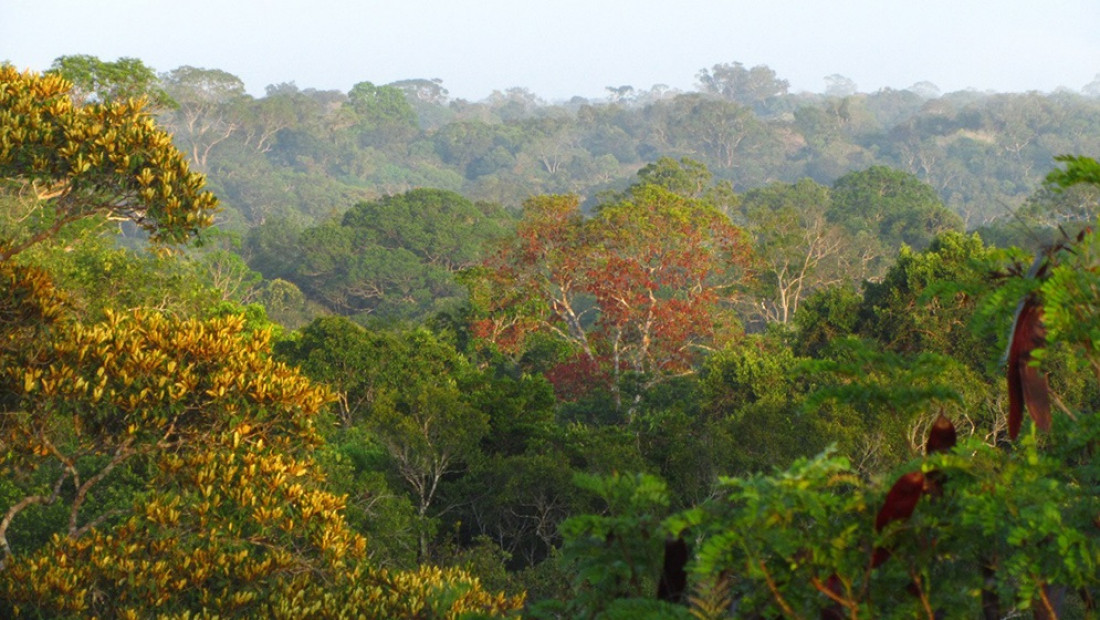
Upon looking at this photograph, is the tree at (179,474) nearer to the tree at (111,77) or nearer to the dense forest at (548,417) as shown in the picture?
the dense forest at (548,417)

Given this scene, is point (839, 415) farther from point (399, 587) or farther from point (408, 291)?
point (408, 291)

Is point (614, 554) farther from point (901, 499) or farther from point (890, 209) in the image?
point (890, 209)

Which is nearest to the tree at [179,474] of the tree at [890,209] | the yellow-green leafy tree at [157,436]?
the yellow-green leafy tree at [157,436]

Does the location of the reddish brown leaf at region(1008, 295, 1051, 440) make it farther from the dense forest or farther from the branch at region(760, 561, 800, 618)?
the branch at region(760, 561, 800, 618)

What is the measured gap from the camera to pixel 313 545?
24.1 feet

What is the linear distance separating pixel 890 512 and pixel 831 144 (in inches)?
4035

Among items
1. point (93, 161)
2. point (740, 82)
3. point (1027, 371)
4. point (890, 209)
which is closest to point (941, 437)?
point (1027, 371)

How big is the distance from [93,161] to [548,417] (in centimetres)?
1174

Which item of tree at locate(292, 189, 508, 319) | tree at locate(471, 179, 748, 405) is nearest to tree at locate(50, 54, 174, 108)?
tree at locate(471, 179, 748, 405)

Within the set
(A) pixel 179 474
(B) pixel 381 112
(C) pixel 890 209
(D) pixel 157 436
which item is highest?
(D) pixel 157 436

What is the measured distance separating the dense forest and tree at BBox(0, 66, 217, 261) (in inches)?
1.0

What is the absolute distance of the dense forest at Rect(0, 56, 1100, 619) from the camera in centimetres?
340

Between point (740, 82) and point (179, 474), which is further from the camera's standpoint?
→ point (740, 82)

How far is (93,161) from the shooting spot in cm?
730
